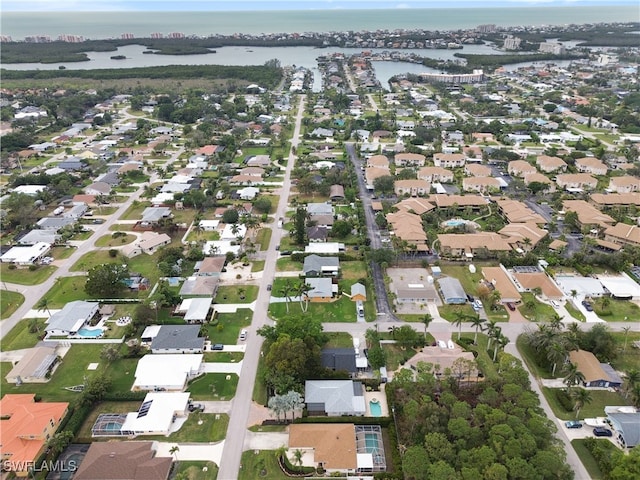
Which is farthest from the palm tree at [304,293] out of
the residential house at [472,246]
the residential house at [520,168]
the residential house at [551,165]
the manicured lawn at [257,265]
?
the residential house at [551,165]

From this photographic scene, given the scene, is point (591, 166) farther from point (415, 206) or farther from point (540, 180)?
point (415, 206)

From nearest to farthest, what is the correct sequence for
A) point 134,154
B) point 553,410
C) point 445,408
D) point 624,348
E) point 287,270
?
1. point 445,408
2. point 553,410
3. point 624,348
4. point 287,270
5. point 134,154

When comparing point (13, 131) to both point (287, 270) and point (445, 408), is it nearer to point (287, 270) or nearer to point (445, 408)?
point (287, 270)

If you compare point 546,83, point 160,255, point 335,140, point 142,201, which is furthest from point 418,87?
point 160,255

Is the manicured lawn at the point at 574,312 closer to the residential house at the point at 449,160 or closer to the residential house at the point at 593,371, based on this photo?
the residential house at the point at 593,371

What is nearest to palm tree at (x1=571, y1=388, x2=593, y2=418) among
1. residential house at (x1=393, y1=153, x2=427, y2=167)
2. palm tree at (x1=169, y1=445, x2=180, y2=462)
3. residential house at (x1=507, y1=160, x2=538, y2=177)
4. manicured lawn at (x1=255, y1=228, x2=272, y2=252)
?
palm tree at (x1=169, y1=445, x2=180, y2=462)

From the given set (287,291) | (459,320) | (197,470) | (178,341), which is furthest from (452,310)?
(197,470)
